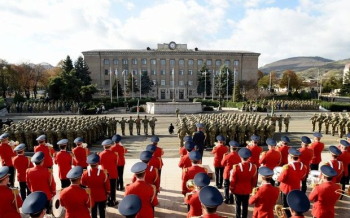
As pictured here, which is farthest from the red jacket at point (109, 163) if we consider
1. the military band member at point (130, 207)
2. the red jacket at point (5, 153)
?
the military band member at point (130, 207)

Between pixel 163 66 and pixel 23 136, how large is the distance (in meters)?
60.5

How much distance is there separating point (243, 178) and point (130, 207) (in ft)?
10.9

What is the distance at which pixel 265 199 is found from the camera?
16.2 feet

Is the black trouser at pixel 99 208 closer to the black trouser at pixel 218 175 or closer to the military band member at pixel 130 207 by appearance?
the military band member at pixel 130 207

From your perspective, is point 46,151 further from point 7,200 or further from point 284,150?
point 284,150

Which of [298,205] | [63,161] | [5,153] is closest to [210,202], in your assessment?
[298,205]

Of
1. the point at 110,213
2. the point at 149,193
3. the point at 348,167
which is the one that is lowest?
the point at 110,213

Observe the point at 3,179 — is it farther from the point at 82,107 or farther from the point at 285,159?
the point at 82,107

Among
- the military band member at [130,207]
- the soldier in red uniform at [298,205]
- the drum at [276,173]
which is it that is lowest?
the drum at [276,173]

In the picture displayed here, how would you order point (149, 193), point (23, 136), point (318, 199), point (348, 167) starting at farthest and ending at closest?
point (23, 136), point (348, 167), point (318, 199), point (149, 193)

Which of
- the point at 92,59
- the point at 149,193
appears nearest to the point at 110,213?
the point at 149,193

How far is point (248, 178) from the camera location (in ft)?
19.9

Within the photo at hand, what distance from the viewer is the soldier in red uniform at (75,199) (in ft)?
15.3

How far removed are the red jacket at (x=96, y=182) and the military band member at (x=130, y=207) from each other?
2304 mm
